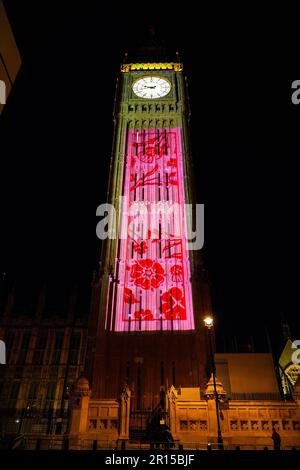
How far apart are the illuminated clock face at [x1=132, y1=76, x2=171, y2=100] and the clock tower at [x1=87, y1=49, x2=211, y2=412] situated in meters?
2.22

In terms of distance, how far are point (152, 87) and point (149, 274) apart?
30125mm

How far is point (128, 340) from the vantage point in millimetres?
32312

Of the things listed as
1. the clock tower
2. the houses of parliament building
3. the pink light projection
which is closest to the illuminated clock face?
the houses of parliament building

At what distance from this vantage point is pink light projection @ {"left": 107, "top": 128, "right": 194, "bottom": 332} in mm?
33638

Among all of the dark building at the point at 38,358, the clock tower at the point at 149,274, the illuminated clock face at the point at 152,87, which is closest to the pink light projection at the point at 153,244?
the clock tower at the point at 149,274

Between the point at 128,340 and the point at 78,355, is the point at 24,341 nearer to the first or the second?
the point at 78,355

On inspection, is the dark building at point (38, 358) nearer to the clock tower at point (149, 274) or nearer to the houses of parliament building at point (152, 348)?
the houses of parliament building at point (152, 348)

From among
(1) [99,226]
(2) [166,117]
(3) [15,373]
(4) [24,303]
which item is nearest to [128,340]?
(1) [99,226]

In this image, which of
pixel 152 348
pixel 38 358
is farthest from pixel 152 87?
pixel 38 358

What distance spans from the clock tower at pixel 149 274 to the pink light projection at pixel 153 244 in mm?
98

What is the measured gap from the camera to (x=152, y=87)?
50719 mm

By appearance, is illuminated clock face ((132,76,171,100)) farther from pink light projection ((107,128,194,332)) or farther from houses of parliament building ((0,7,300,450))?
pink light projection ((107,128,194,332))

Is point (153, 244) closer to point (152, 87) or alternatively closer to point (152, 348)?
point (152, 348)
